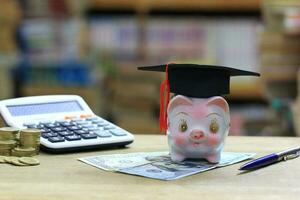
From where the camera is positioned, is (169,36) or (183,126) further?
(169,36)

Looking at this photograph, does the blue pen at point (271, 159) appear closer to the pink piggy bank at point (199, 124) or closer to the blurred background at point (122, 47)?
the pink piggy bank at point (199, 124)

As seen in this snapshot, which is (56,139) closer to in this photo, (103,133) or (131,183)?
(103,133)

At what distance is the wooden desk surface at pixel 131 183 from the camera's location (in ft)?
1.94

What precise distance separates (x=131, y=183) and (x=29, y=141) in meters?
0.17

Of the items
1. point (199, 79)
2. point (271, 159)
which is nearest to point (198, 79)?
point (199, 79)

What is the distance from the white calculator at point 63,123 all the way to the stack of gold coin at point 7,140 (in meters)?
0.03

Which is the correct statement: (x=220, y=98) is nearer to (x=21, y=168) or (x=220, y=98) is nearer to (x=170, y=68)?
(x=170, y=68)

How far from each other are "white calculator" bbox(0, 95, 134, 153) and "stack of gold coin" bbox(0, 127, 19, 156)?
0.03 metres

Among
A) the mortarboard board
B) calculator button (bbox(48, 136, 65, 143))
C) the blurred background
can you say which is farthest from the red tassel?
the blurred background

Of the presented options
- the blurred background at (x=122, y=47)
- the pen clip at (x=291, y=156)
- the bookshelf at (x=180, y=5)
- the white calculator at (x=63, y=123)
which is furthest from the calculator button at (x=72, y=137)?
the bookshelf at (x=180, y=5)

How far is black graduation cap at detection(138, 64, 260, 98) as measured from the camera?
0.70 metres

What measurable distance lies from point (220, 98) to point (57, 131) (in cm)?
21

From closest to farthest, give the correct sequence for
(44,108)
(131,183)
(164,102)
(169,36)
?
(131,183) → (164,102) → (44,108) → (169,36)

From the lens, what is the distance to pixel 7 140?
752 millimetres
